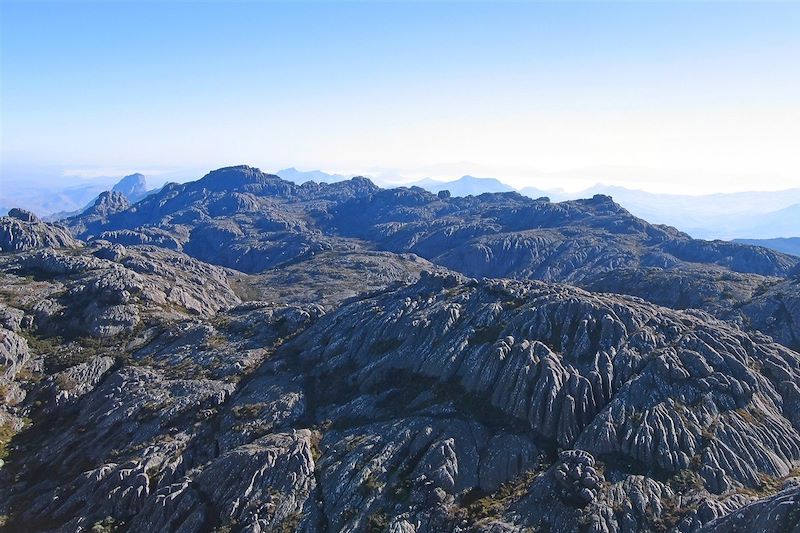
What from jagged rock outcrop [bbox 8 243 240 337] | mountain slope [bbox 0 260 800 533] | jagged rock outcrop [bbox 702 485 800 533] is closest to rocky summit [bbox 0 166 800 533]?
jagged rock outcrop [bbox 702 485 800 533]

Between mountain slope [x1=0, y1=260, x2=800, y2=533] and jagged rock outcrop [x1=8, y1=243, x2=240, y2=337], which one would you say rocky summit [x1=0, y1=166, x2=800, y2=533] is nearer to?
mountain slope [x1=0, y1=260, x2=800, y2=533]

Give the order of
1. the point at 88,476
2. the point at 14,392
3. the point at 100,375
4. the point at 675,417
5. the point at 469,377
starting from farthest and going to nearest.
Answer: the point at 100,375, the point at 14,392, the point at 469,377, the point at 88,476, the point at 675,417

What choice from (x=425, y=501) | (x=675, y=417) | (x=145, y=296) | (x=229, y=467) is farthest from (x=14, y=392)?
(x=675, y=417)

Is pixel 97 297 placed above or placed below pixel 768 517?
below

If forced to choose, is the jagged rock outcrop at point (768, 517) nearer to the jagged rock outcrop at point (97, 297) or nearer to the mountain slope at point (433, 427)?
the mountain slope at point (433, 427)

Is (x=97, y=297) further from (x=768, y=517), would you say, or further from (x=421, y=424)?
(x=768, y=517)

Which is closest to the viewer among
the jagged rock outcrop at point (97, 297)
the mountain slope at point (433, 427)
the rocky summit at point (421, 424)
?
the rocky summit at point (421, 424)

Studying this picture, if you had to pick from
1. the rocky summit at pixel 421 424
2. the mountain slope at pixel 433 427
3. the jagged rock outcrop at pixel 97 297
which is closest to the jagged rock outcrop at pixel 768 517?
the rocky summit at pixel 421 424

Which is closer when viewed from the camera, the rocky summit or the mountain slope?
the rocky summit

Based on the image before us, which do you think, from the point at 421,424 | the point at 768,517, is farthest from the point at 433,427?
the point at 768,517

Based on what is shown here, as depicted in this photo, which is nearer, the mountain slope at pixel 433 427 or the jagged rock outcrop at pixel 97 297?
the mountain slope at pixel 433 427

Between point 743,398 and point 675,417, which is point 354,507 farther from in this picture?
point 743,398
